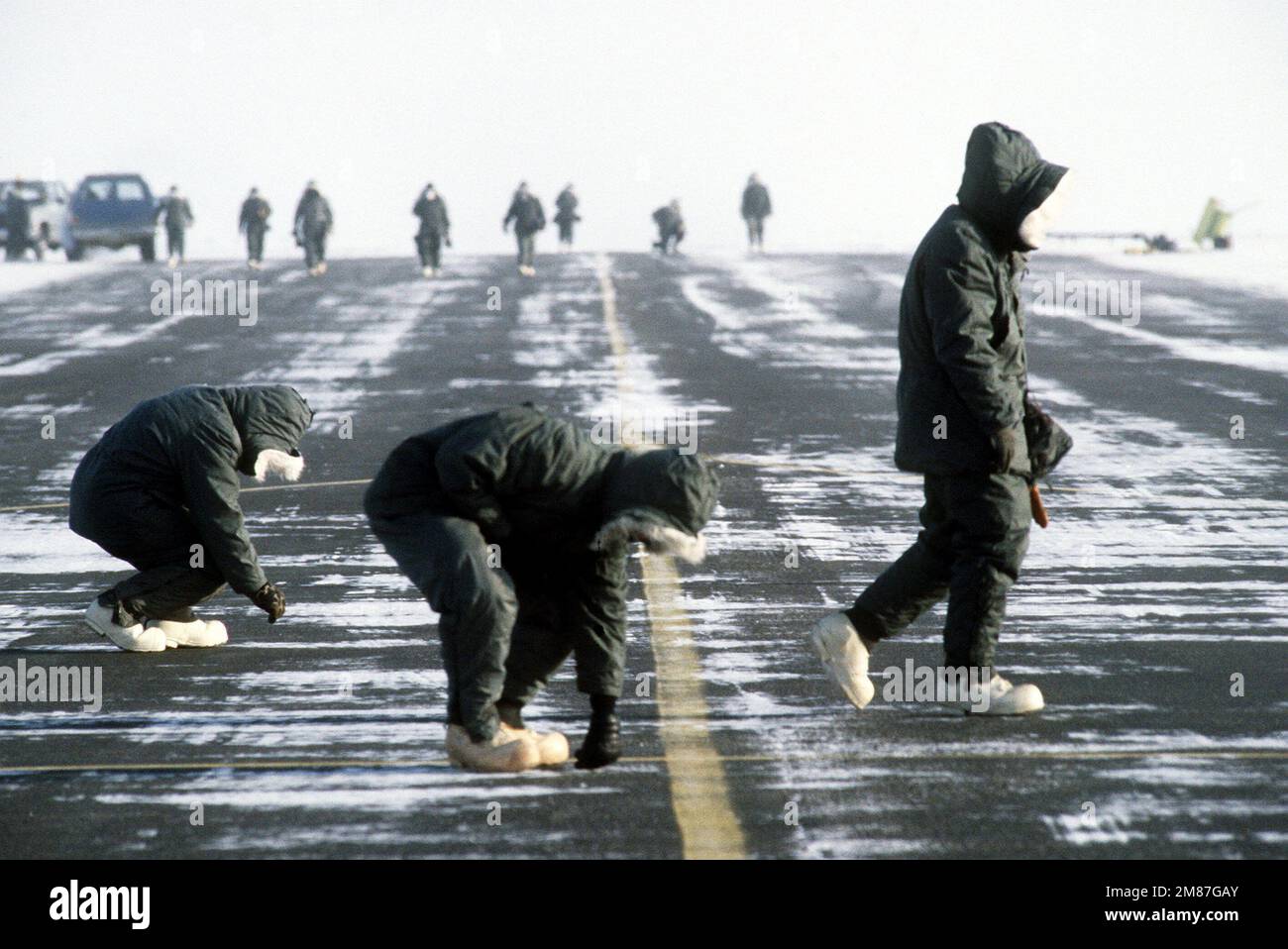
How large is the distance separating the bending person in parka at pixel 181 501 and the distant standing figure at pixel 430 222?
22852 mm

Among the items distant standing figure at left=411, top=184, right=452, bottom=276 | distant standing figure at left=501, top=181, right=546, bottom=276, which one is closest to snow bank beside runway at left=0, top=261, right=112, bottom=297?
distant standing figure at left=411, top=184, right=452, bottom=276

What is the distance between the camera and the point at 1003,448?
20.6 ft

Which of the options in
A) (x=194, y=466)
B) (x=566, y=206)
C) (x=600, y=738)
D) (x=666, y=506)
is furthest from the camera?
(x=566, y=206)

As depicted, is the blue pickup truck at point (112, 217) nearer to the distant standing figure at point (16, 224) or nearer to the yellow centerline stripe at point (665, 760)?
the distant standing figure at point (16, 224)

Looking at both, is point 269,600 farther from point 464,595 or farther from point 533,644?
point 464,595

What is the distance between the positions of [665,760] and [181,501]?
288cm

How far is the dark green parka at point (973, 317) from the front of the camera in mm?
6297

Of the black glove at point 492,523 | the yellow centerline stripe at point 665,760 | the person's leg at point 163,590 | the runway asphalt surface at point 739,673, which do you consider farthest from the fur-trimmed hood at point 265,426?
the black glove at point 492,523

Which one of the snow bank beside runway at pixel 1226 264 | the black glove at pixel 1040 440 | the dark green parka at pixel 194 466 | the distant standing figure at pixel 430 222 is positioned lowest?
the dark green parka at pixel 194 466

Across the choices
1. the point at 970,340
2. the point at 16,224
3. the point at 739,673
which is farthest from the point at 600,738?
the point at 16,224

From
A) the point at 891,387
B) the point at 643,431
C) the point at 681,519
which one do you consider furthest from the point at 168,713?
the point at 891,387

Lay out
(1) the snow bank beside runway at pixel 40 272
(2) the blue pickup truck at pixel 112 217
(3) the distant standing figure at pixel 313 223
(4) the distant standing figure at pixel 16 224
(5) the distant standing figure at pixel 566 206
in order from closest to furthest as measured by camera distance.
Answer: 1. (1) the snow bank beside runway at pixel 40 272
2. (3) the distant standing figure at pixel 313 223
3. (2) the blue pickup truck at pixel 112 217
4. (4) the distant standing figure at pixel 16 224
5. (5) the distant standing figure at pixel 566 206
